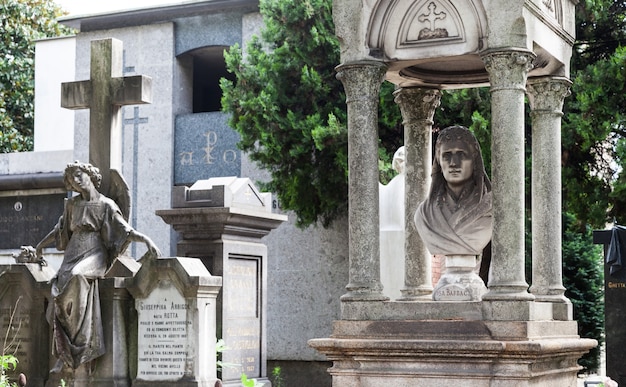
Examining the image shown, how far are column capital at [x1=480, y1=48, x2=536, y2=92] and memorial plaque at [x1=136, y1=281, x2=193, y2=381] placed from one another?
5198mm

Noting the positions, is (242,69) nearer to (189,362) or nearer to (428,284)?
(189,362)

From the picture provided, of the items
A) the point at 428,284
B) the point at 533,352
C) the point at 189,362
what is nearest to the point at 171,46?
the point at 189,362

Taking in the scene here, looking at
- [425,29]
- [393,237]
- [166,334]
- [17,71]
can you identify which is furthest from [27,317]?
[17,71]

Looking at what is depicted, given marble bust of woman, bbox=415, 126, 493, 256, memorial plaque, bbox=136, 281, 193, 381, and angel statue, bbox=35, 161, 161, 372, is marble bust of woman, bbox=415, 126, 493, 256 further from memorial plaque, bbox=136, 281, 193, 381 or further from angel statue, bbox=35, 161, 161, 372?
angel statue, bbox=35, 161, 161, 372

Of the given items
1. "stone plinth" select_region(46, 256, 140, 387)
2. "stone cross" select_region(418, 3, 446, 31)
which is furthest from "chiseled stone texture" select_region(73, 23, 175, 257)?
"stone cross" select_region(418, 3, 446, 31)

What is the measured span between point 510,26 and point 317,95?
1094 centimetres

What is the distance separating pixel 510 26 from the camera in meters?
7.85

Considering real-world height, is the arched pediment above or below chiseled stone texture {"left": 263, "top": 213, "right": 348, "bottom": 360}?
above

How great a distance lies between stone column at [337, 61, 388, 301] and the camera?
26.7 feet

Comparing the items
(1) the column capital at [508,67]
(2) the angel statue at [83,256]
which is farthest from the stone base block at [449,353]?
(2) the angel statue at [83,256]

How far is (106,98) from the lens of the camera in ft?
43.5

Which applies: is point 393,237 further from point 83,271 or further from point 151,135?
point 151,135

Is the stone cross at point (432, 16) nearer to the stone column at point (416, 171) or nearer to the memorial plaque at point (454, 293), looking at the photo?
the stone column at point (416, 171)

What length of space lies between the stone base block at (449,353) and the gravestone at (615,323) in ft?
24.2
